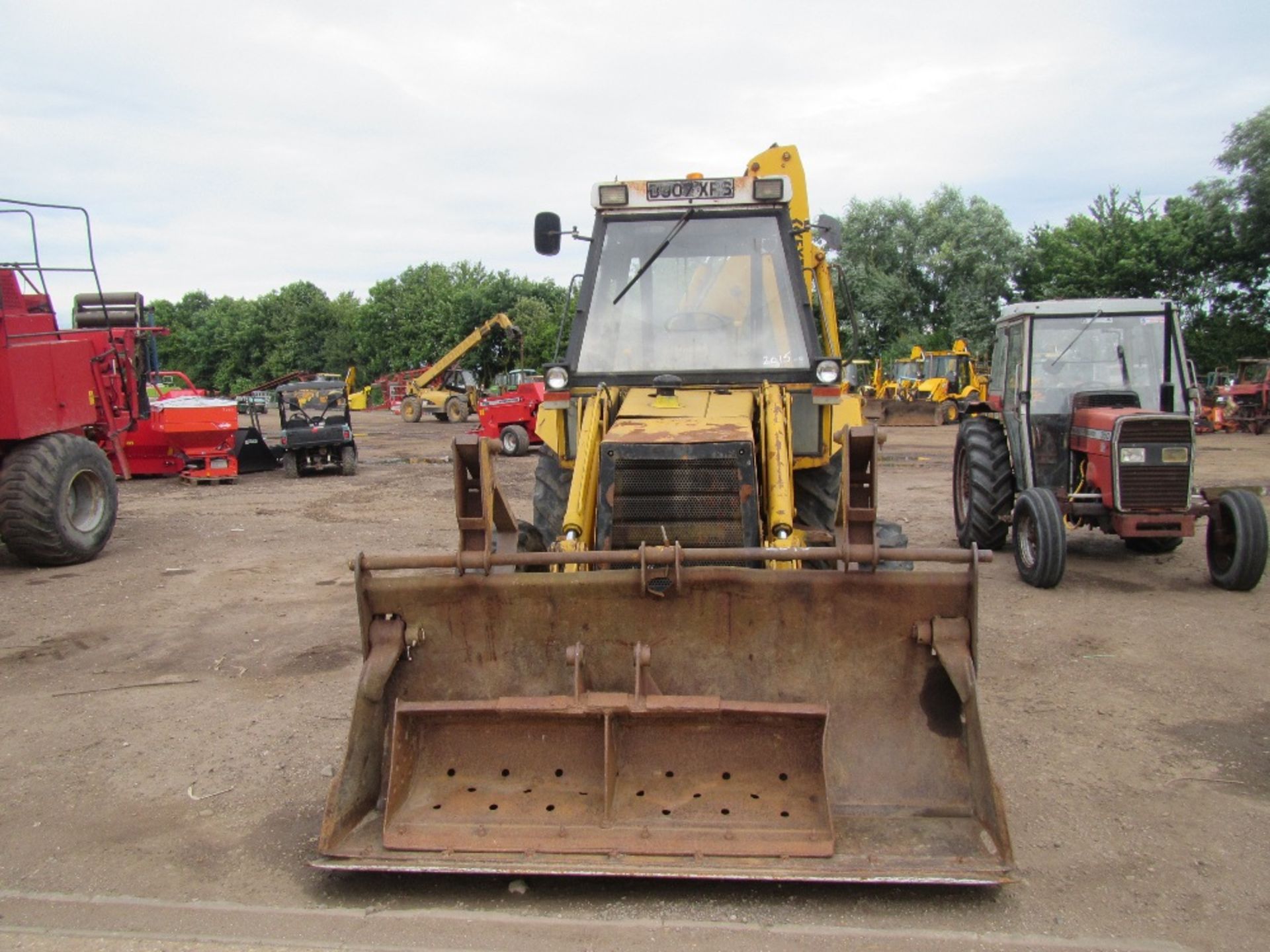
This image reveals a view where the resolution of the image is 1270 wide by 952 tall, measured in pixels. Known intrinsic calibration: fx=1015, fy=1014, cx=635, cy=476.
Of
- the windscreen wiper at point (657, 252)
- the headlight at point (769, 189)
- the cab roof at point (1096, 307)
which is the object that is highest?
the headlight at point (769, 189)

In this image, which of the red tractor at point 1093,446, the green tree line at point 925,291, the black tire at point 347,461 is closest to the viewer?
the red tractor at point 1093,446

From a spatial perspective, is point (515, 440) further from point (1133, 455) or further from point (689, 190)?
point (689, 190)

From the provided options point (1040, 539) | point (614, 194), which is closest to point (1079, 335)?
point (1040, 539)

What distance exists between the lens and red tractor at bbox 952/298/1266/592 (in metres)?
8.25

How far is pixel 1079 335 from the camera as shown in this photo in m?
9.16

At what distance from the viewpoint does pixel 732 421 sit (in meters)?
5.03

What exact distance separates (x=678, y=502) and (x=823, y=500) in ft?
4.56

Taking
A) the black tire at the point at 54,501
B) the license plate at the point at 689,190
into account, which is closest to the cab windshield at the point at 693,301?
the license plate at the point at 689,190

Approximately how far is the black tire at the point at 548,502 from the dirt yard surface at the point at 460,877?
55.3 inches

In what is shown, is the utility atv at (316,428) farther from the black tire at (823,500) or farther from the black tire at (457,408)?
the black tire at (457,408)

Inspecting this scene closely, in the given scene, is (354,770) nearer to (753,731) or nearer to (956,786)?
(753,731)

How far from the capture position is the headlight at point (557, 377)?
5.56 m

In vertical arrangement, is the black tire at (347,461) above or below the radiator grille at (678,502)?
below

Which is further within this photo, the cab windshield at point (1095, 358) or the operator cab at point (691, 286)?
the cab windshield at point (1095, 358)
